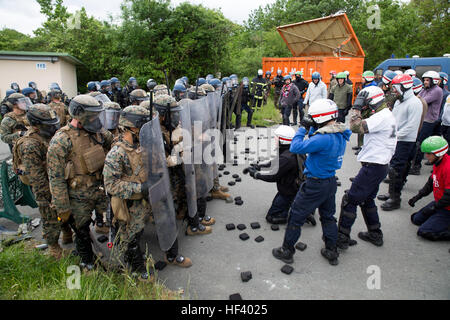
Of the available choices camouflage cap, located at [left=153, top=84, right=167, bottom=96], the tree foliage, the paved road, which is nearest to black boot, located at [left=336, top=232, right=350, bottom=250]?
the paved road

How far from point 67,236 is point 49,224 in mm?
586

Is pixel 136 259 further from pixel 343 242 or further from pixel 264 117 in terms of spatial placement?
pixel 264 117

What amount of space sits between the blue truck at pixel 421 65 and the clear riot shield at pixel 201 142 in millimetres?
8403

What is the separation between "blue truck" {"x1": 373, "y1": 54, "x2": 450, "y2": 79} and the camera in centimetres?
950

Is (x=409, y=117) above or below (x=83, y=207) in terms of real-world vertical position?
above

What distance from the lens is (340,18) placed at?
42.9 feet

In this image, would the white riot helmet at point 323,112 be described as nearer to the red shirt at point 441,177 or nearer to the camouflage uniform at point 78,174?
the red shirt at point 441,177

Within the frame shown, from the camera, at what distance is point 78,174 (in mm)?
3152

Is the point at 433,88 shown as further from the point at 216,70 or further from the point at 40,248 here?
the point at 216,70

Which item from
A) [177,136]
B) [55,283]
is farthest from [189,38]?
[55,283]

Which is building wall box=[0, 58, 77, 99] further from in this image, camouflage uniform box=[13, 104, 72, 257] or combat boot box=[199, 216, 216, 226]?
combat boot box=[199, 216, 216, 226]

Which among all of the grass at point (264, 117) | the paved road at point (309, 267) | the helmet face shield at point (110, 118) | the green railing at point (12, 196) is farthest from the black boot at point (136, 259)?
the grass at point (264, 117)
